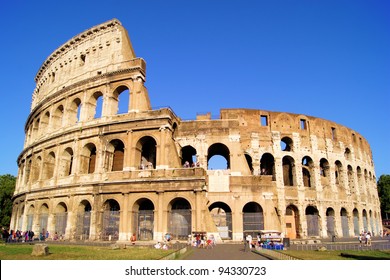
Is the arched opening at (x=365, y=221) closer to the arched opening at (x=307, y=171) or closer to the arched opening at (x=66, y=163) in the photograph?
the arched opening at (x=307, y=171)

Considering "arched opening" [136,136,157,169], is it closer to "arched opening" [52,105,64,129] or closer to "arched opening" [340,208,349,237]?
"arched opening" [52,105,64,129]

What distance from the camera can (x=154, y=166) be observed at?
24203 millimetres

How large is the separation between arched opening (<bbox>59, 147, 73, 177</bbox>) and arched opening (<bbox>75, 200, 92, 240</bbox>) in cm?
357

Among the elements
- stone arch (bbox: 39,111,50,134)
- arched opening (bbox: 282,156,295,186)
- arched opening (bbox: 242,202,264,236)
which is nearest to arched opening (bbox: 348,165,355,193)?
arched opening (bbox: 282,156,295,186)

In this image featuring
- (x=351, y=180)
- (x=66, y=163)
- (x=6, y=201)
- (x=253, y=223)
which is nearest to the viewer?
(x=253, y=223)

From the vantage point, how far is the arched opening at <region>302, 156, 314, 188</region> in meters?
27.5

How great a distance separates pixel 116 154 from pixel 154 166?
3.04 meters

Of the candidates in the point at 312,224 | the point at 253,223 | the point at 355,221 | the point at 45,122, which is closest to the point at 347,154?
the point at 355,221

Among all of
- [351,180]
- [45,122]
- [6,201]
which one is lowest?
[6,201]

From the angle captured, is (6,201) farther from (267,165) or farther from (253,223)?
(253,223)

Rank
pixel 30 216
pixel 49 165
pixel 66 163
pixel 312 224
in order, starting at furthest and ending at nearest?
1. pixel 49 165
2. pixel 30 216
3. pixel 312 224
4. pixel 66 163

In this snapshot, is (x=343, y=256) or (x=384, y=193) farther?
(x=384, y=193)

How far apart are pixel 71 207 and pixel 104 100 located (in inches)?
330
